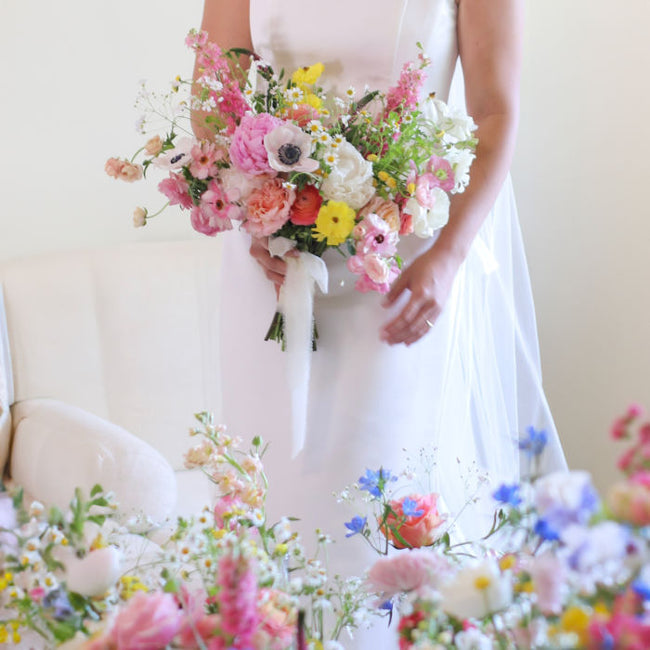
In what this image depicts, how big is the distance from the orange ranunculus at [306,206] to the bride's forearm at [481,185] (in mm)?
286

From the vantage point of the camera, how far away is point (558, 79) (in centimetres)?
258

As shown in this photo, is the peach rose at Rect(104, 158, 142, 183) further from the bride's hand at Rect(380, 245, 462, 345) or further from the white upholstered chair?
the white upholstered chair

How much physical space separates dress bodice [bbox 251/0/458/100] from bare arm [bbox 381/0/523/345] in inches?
2.1

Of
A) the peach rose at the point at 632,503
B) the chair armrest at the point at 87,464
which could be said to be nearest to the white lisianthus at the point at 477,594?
the peach rose at the point at 632,503

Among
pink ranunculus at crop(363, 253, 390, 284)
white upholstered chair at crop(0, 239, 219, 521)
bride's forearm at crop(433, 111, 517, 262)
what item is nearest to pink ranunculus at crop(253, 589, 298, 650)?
pink ranunculus at crop(363, 253, 390, 284)

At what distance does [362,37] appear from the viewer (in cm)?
157

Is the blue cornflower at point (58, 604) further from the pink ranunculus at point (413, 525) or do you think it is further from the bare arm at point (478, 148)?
the bare arm at point (478, 148)

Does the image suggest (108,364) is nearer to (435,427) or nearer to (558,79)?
(435,427)

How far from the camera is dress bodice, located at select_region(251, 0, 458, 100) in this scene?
1564mm

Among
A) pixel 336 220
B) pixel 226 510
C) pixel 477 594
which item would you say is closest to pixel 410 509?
pixel 226 510

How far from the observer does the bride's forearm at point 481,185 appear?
1561mm

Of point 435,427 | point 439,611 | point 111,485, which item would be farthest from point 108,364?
point 439,611

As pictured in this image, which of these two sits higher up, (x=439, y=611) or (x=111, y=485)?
(x=439, y=611)

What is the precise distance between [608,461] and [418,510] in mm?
1796
